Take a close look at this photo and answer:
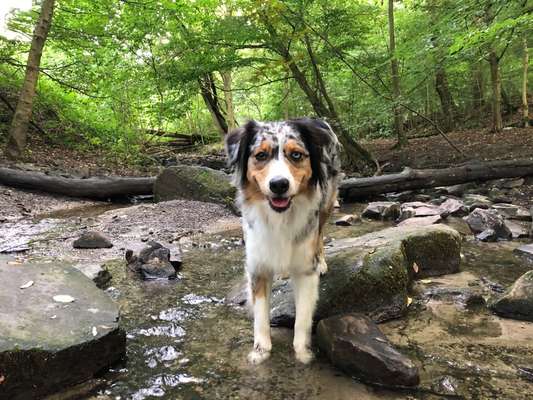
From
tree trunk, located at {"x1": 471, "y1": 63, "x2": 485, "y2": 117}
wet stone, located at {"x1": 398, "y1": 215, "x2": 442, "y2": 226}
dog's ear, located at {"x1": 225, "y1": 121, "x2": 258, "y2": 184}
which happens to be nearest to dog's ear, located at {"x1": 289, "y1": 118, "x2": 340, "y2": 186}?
dog's ear, located at {"x1": 225, "y1": 121, "x2": 258, "y2": 184}

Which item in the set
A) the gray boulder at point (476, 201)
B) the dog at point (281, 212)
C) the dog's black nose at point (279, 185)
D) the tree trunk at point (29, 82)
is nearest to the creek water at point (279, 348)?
the dog at point (281, 212)

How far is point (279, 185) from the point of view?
2.93m

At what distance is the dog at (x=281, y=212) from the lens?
3.17 m

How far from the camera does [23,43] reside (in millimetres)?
12141

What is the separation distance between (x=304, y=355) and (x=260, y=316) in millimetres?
440

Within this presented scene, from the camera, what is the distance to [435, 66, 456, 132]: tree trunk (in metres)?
18.4

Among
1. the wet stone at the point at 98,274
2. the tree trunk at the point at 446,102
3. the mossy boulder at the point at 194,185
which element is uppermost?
the tree trunk at the point at 446,102

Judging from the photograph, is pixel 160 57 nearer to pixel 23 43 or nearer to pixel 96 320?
pixel 23 43

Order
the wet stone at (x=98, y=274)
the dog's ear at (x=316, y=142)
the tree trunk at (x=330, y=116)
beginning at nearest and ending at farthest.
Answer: the dog's ear at (x=316, y=142), the wet stone at (x=98, y=274), the tree trunk at (x=330, y=116)

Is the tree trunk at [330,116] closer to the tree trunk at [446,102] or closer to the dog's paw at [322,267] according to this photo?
the tree trunk at [446,102]

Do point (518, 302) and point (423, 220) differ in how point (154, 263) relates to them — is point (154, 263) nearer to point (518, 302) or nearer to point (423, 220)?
point (518, 302)

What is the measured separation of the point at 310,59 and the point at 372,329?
1031cm

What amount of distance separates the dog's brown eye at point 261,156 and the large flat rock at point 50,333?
5.22ft

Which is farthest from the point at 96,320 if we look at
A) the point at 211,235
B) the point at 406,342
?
the point at 211,235
